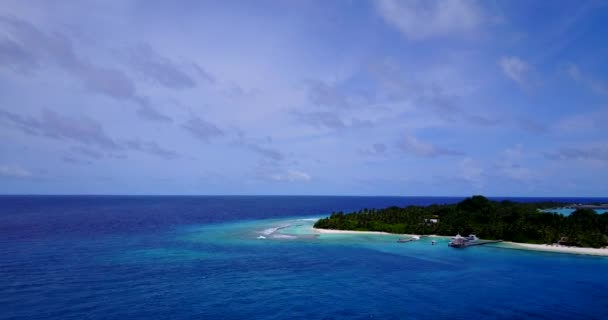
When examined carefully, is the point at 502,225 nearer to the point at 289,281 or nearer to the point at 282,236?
the point at 282,236

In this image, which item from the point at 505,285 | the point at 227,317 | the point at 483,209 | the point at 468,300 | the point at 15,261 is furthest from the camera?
the point at 483,209

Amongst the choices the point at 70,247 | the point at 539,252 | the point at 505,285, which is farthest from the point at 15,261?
the point at 539,252

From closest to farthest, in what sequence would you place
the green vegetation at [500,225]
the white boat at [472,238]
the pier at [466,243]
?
the pier at [466,243] < the green vegetation at [500,225] < the white boat at [472,238]

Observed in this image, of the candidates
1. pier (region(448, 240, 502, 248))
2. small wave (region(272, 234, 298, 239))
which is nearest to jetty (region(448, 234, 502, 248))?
pier (region(448, 240, 502, 248))

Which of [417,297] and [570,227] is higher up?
[570,227]

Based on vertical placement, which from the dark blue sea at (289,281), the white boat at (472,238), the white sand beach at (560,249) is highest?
the white boat at (472,238)

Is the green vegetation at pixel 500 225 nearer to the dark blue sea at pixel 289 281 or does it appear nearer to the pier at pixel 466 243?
the pier at pixel 466 243

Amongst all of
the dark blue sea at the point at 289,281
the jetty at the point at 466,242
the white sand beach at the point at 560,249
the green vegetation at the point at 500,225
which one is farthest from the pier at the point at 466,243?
the green vegetation at the point at 500,225

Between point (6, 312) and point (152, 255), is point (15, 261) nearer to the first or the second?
point (152, 255)
